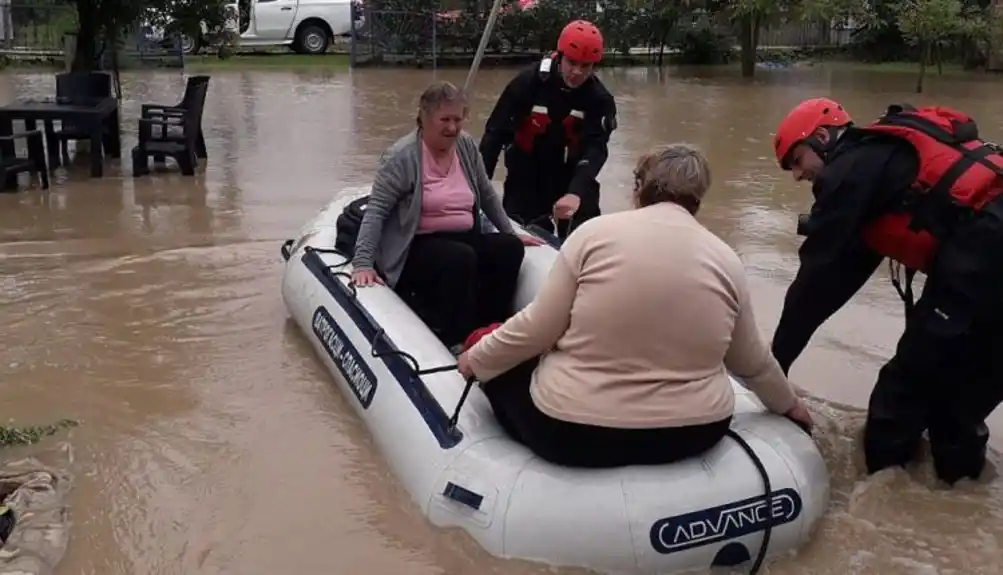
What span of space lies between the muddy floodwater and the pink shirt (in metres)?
0.84

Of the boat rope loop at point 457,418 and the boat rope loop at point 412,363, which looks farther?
the boat rope loop at point 412,363

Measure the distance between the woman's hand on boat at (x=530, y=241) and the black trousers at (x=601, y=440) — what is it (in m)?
1.80

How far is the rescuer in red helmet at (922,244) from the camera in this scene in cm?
357

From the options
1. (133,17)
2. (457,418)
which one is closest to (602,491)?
(457,418)

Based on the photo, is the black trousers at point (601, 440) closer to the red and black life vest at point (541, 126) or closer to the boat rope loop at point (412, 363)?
the boat rope loop at point (412, 363)

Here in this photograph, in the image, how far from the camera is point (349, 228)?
5.40 m

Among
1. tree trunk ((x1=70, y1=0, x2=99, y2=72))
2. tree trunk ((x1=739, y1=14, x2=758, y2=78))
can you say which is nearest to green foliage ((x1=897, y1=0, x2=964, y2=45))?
tree trunk ((x1=739, y1=14, x2=758, y2=78))

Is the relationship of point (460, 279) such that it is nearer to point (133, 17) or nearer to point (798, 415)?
point (798, 415)

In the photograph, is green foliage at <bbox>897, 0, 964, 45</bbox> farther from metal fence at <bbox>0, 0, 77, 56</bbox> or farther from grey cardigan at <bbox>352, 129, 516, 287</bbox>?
grey cardigan at <bbox>352, 129, 516, 287</bbox>

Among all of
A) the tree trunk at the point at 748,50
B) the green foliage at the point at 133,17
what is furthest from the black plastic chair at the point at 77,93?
the tree trunk at the point at 748,50

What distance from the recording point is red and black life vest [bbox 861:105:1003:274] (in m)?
3.56

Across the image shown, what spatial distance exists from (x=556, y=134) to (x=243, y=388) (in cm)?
211

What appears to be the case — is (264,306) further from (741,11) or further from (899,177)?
(741,11)

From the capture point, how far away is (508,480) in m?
3.37
